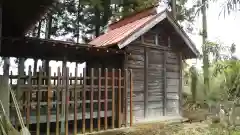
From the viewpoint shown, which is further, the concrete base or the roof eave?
the roof eave

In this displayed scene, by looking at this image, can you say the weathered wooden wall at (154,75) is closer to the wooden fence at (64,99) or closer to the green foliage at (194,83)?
the wooden fence at (64,99)

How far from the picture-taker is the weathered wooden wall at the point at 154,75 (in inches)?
389

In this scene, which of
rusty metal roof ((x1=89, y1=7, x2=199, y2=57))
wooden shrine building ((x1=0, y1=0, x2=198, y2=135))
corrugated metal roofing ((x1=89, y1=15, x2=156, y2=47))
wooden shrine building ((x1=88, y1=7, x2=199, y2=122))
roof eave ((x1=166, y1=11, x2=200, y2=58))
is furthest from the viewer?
roof eave ((x1=166, y1=11, x2=200, y2=58))

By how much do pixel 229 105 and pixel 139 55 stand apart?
398 centimetres

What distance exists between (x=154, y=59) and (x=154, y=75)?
0.62m

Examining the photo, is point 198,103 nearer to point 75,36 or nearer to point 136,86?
point 136,86

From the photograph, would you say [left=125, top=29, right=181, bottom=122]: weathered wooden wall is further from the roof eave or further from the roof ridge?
the roof ridge

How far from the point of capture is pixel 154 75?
1045cm

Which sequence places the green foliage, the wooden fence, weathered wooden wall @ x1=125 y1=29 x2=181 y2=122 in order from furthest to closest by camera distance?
the green foliage, weathered wooden wall @ x1=125 y1=29 x2=181 y2=122, the wooden fence

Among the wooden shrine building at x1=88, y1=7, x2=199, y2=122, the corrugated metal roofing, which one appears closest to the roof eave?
the wooden shrine building at x1=88, y1=7, x2=199, y2=122

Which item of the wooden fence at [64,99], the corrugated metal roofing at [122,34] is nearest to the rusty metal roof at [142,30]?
the corrugated metal roofing at [122,34]

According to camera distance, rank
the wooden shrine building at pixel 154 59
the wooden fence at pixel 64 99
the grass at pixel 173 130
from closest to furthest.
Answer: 1. the wooden fence at pixel 64 99
2. the grass at pixel 173 130
3. the wooden shrine building at pixel 154 59

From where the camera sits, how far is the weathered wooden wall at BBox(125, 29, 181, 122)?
989cm

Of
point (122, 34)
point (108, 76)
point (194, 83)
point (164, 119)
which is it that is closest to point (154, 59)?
point (122, 34)
